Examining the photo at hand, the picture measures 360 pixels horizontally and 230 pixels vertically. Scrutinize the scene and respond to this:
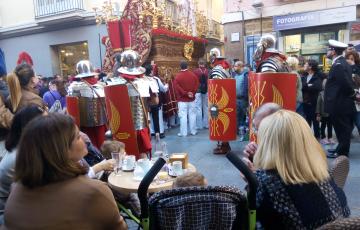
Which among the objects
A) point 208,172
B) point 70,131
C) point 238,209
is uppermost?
point 70,131

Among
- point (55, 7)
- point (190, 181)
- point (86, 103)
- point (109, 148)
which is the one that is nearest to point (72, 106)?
point (86, 103)

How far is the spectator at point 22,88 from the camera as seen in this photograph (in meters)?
3.15

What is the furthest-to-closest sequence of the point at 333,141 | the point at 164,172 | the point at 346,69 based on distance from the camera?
1. the point at 333,141
2. the point at 346,69
3. the point at 164,172

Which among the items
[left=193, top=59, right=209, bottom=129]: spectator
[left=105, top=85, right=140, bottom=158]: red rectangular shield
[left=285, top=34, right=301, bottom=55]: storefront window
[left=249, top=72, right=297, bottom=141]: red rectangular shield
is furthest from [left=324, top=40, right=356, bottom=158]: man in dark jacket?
[left=285, top=34, right=301, bottom=55]: storefront window

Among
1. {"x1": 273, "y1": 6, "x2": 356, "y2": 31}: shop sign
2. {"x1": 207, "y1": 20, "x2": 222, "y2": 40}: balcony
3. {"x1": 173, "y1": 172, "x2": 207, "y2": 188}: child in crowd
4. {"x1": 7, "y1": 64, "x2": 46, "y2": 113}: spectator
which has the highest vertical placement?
Result: {"x1": 207, "y1": 20, "x2": 222, "y2": 40}: balcony

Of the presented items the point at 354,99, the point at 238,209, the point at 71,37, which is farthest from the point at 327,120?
the point at 71,37

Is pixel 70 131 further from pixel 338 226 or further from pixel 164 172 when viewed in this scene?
pixel 164 172

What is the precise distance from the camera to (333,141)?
579 centimetres

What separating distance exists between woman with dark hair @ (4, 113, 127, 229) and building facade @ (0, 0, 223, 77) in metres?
10.9

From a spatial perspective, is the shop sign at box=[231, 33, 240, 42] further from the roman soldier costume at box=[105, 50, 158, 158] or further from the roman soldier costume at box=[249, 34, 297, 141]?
the roman soldier costume at box=[249, 34, 297, 141]

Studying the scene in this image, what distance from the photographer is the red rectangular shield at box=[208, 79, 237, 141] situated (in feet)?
16.0

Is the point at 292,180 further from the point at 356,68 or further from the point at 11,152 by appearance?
the point at 356,68

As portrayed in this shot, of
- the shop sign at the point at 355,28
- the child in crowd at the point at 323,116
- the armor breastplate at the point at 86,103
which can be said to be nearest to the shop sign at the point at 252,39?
the shop sign at the point at 355,28

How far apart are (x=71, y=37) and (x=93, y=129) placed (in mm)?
9844
